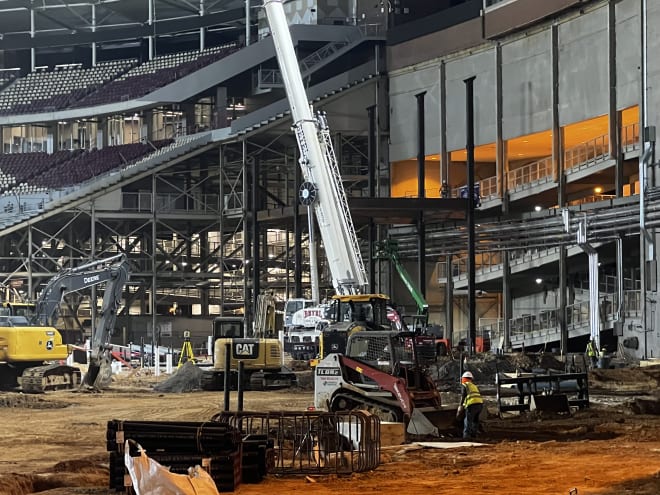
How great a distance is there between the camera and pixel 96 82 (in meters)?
79.0

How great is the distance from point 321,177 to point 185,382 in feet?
38.1

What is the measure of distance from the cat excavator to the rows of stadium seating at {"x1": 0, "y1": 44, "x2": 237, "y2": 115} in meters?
35.6

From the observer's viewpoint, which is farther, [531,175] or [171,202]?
[171,202]

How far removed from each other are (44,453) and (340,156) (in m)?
45.0

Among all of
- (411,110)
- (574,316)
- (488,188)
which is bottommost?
(574,316)

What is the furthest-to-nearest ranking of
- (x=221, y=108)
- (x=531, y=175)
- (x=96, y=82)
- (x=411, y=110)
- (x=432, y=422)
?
(x=96, y=82) < (x=221, y=108) < (x=411, y=110) < (x=531, y=175) < (x=432, y=422)

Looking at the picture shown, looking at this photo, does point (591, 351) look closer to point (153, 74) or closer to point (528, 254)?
point (528, 254)

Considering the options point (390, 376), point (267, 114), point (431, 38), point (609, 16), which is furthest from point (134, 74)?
point (390, 376)

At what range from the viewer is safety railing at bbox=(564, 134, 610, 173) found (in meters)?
52.7

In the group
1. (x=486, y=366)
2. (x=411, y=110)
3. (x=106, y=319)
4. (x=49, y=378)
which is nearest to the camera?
(x=49, y=378)

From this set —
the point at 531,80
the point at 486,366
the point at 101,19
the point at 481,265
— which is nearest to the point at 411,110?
the point at 531,80

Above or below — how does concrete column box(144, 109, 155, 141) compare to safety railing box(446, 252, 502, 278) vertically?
above

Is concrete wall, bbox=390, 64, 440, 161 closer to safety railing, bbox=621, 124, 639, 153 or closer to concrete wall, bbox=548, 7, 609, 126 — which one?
concrete wall, bbox=548, 7, 609, 126

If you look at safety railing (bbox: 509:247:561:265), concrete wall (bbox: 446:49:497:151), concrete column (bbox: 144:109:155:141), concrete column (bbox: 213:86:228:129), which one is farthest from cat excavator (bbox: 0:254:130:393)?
concrete column (bbox: 144:109:155:141)
